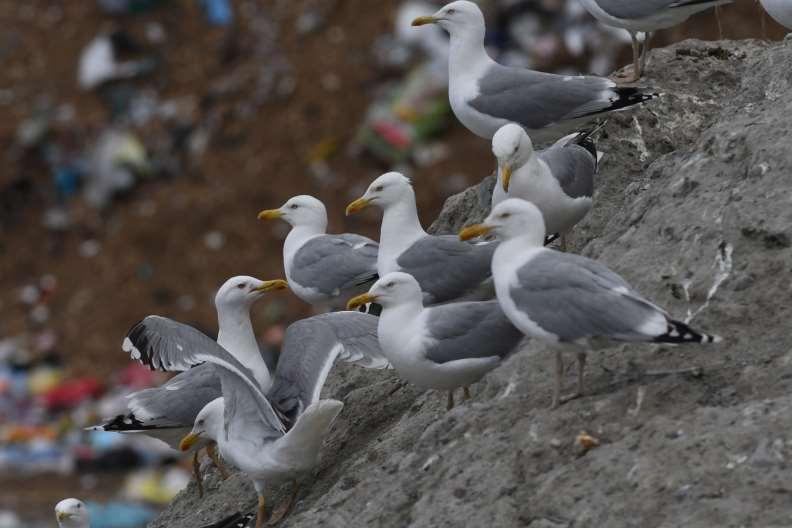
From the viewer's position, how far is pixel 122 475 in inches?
466

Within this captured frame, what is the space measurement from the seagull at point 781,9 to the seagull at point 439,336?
2320mm

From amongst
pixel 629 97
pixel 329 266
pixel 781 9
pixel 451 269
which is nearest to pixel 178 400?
pixel 329 266

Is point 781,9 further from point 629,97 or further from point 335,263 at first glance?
point 335,263

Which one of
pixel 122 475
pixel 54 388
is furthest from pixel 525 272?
Answer: pixel 54 388

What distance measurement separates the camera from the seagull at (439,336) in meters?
5.49

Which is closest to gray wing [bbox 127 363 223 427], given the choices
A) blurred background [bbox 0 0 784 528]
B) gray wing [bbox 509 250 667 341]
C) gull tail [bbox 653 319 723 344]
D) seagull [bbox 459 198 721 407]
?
seagull [bbox 459 198 721 407]

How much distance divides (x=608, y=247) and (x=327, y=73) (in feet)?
31.5

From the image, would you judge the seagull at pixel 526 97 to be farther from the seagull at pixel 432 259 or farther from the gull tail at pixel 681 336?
the gull tail at pixel 681 336

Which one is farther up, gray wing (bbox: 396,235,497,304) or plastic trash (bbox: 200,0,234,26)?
plastic trash (bbox: 200,0,234,26)

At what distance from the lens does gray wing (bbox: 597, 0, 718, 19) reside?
23.8 ft

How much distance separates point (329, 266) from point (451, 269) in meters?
1.06

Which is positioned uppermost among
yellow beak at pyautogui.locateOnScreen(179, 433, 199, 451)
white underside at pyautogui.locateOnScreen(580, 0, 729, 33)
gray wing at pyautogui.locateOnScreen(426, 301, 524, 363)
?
white underside at pyautogui.locateOnScreen(580, 0, 729, 33)

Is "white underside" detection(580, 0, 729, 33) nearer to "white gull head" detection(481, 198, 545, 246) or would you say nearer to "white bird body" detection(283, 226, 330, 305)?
"white bird body" detection(283, 226, 330, 305)

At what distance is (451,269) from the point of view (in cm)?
629
